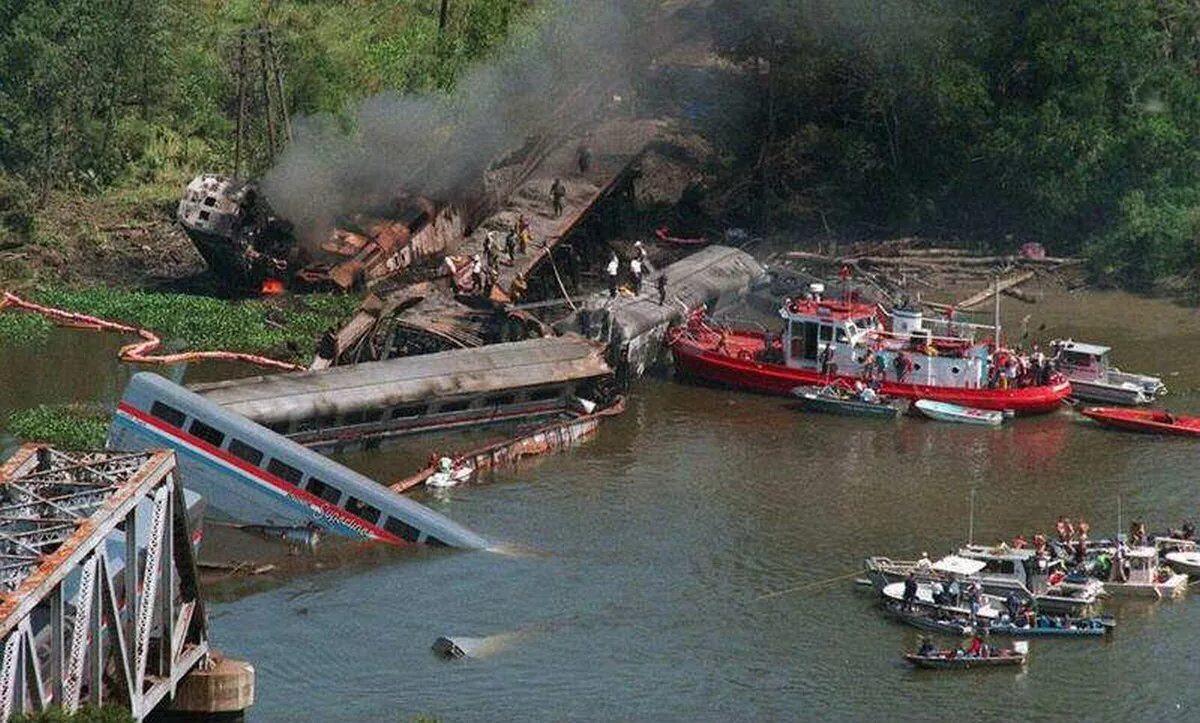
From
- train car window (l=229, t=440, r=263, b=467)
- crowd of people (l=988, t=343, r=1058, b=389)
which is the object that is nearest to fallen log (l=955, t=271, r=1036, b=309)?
crowd of people (l=988, t=343, r=1058, b=389)

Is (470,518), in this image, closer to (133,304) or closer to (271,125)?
(133,304)

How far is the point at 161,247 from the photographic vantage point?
3145 inches

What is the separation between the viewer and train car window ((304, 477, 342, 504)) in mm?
52719

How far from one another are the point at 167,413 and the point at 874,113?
34422mm

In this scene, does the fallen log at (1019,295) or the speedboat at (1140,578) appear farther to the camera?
the fallen log at (1019,295)

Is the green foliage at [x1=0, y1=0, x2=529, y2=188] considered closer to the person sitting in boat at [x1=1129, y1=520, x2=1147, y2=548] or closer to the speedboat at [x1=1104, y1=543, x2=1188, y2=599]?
the person sitting in boat at [x1=1129, y1=520, x2=1147, y2=548]

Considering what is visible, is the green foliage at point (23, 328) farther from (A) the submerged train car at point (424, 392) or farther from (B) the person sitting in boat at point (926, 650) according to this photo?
(B) the person sitting in boat at point (926, 650)

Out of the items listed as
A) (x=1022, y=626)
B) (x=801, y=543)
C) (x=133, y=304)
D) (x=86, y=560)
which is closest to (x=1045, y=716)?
(x=1022, y=626)

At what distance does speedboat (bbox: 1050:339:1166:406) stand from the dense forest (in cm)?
1050

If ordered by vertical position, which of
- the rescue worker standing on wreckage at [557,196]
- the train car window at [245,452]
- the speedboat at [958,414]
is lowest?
the speedboat at [958,414]

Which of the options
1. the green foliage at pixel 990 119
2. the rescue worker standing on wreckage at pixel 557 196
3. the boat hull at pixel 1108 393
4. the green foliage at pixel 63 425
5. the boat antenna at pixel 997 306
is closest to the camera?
the green foliage at pixel 63 425

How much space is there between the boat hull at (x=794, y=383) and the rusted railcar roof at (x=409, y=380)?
3.81 metres

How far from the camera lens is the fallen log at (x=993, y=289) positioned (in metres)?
73.6

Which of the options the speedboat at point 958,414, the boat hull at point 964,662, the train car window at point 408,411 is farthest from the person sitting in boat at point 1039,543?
the train car window at point 408,411
